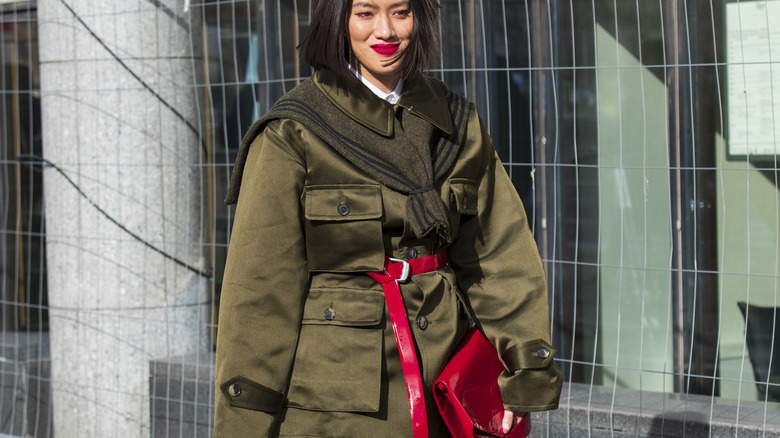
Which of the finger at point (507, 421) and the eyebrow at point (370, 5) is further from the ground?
the eyebrow at point (370, 5)

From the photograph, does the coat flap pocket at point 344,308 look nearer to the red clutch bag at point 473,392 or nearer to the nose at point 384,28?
the red clutch bag at point 473,392

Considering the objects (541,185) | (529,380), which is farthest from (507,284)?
(541,185)

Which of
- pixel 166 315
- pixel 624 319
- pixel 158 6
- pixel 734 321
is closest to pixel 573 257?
pixel 624 319

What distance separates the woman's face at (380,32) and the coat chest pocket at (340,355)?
592mm

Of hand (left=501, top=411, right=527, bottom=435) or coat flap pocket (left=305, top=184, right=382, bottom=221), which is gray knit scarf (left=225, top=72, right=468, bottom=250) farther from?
hand (left=501, top=411, right=527, bottom=435)

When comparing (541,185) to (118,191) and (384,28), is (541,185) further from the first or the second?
(384,28)

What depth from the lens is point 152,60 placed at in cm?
474

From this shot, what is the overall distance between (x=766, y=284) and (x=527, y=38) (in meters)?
1.61

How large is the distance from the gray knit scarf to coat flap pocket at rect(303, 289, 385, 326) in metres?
0.20

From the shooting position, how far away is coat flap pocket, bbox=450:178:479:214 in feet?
8.21

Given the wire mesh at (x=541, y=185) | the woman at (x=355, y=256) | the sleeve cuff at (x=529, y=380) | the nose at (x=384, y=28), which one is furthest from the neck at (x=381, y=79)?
the wire mesh at (x=541, y=185)

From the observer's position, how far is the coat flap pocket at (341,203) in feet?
7.82

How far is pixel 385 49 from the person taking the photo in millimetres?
2484

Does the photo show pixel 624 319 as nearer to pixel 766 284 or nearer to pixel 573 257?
pixel 573 257
